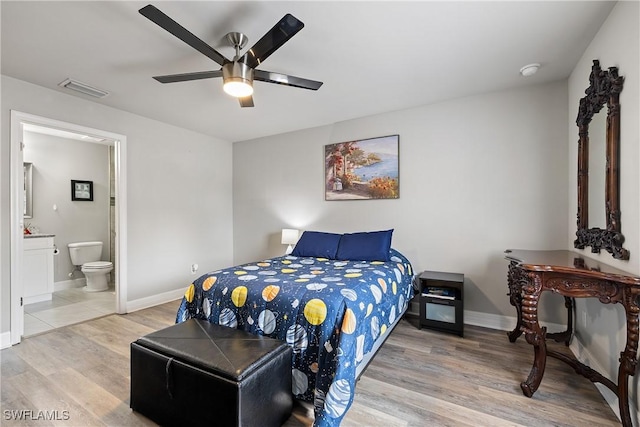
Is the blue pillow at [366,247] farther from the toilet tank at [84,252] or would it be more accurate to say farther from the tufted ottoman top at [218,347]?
the toilet tank at [84,252]

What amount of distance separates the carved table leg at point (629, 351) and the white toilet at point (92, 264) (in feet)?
18.6

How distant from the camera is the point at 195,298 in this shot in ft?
7.36

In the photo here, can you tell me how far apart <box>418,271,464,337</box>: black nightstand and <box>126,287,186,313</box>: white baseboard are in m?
3.31

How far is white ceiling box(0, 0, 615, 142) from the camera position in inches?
71.4

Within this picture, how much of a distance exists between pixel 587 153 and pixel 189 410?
10.9 ft

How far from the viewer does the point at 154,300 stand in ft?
12.5

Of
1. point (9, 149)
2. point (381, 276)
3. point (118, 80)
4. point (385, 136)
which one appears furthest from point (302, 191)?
point (9, 149)

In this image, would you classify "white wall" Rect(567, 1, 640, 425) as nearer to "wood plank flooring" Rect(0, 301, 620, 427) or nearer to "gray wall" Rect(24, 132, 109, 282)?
"wood plank flooring" Rect(0, 301, 620, 427)

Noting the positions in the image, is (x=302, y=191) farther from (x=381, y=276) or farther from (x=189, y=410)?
(x=189, y=410)

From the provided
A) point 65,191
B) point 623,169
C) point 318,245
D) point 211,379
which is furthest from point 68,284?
point 623,169

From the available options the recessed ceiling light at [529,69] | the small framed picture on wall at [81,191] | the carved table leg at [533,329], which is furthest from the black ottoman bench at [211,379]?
the small framed picture on wall at [81,191]

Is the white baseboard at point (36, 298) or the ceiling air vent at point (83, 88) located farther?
the white baseboard at point (36, 298)

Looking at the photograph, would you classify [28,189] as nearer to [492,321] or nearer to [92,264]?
[92,264]

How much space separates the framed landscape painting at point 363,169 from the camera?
3568 mm
